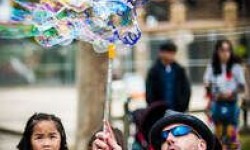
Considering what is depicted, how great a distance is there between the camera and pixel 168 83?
335 inches

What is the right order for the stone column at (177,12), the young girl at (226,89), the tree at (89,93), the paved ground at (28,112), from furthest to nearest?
1. the stone column at (177,12)
2. the paved ground at (28,112)
3. the tree at (89,93)
4. the young girl at (226,89)

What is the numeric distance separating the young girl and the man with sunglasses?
4.86m

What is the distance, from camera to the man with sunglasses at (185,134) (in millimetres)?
3301

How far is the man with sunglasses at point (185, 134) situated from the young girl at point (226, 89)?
15.9 feet

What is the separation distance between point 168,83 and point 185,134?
520 centimetres

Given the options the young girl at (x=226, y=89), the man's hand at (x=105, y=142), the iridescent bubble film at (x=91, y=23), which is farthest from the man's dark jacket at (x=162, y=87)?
the man's hand at (x=105, y=142)

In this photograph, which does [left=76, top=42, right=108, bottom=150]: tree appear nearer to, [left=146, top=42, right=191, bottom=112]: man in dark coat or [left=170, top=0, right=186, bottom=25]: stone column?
[left=146, top=42, right=191, bottom=112]: man in dark coat

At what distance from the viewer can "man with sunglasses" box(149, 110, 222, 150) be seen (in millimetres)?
3301

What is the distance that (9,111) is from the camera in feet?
53.8

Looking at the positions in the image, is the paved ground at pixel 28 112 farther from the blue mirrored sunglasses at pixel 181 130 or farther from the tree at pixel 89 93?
the blue mirrored sunglasses at pixel 181 130

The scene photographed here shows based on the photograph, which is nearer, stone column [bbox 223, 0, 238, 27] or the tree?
the tree

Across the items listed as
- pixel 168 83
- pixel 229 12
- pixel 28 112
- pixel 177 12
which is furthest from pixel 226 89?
pixel 177 12

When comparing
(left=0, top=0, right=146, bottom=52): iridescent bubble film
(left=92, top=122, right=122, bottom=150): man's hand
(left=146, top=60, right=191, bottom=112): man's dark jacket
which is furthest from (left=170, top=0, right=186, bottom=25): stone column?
(left=92, top=122, right=122, bottom=150): man's hand

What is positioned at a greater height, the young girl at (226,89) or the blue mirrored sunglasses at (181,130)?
the blue mirrored sunglasses at (181,130)
